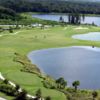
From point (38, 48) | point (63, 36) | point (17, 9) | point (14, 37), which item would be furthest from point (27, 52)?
point (17, 9)

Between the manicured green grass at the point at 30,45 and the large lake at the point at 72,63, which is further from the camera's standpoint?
the large lake at the point at 72,63

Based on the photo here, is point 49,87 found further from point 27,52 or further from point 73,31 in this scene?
point 73,31

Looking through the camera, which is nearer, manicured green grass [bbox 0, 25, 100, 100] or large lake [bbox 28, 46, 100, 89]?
manicured green grass [bbox 0, 25, 100, 100]

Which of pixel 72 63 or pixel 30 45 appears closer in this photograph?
pixel 72 63
